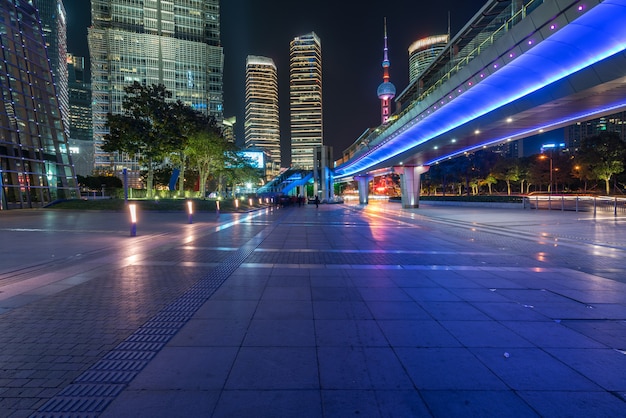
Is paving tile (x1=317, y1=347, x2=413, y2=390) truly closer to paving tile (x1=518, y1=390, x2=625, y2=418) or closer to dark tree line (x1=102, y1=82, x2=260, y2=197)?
paving tile (x1=518, y1=390, x2=625, y2=418)

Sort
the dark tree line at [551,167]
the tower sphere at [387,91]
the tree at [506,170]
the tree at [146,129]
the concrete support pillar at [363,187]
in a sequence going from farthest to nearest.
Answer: the tower sphere at [387,91]
the concrete support pillar at [363,187]
the tree at [506,170]
the dark tree line at [551,167]
the tree at [146,129]

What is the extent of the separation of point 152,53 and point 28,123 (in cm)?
10316

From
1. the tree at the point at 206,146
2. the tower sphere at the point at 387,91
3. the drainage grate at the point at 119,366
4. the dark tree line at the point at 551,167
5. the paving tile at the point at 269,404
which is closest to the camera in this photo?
the paving tile at the point at 269,404

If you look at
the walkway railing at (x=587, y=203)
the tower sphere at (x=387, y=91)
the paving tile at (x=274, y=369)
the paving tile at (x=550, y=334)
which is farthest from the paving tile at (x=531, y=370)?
the tower sphere at (x=387, y=91)

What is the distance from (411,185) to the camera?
4712 cm

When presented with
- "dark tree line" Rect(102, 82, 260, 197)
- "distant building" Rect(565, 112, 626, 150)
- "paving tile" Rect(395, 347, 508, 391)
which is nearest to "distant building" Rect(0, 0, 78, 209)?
"dark tree line" Rect(102, 82, 260, 197)

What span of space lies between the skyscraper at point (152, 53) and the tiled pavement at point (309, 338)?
4596 inches

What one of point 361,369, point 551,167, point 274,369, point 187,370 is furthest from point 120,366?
point 551,167

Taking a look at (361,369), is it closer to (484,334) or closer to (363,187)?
(484,334)

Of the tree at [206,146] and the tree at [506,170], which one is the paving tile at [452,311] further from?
the tree at [506,170]

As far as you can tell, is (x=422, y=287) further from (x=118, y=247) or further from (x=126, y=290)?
(x=118, y=247)

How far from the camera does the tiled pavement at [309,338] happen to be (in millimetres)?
2877

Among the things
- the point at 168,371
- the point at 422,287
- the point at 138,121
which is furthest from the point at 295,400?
the point at 138,121

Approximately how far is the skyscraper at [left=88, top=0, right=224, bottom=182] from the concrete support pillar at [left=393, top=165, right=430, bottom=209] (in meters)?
85.2
